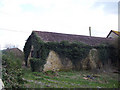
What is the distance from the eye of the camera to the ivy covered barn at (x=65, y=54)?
43.0 feet

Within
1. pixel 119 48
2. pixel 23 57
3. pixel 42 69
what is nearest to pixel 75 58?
pixel 42 69

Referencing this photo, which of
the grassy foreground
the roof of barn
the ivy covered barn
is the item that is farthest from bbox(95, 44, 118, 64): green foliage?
the grassy foreground

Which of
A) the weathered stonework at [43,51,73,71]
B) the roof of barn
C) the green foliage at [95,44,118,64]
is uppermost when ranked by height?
the roof of barn

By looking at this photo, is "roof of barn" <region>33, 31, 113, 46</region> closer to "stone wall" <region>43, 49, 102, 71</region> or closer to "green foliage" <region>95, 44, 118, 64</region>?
"green foliage" <region>95, 44, 118, 64</region>

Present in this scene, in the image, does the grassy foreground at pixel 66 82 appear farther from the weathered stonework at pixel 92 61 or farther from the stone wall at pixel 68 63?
the weathered stonework at pixel 92 61

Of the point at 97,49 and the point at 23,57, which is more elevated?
the point at 97,49

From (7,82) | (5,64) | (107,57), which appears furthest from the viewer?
(107,57)

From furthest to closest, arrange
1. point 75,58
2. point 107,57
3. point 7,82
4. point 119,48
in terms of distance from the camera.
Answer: point 107,57, point 75,58, point 119,48, point 7,82

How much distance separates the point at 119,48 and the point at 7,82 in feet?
28.4

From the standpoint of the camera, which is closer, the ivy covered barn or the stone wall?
the ivy covered barn

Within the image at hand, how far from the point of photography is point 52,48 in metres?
13.6

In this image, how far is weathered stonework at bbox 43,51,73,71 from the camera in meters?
13.3

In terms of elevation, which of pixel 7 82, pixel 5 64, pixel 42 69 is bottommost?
pixel 42 69

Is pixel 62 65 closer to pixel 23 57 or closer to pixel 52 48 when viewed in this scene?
pixel 52 48
